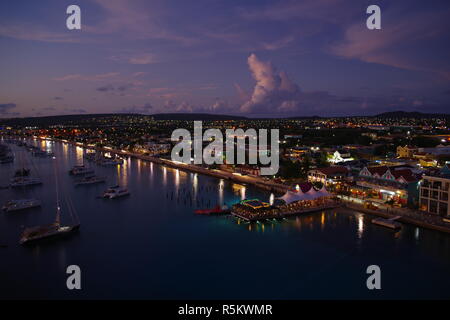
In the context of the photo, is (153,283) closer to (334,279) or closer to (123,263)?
(123,263)

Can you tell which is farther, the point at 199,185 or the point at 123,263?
the point at 199,185

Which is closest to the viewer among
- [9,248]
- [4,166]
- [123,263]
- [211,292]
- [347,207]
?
[211,292]

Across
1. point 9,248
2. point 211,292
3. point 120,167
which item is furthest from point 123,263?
point 120,167

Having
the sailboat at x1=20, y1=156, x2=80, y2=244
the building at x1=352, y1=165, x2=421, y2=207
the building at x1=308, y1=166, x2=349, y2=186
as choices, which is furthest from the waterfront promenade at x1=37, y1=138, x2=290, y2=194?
the sailboat at x1=20, y1=156, x2=80, y2=244

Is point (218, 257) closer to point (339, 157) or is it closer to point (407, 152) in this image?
point (339, 157)

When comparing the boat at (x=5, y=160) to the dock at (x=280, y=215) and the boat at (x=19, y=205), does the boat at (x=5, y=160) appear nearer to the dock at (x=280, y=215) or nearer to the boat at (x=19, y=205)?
the boat at (x=19, y=205)

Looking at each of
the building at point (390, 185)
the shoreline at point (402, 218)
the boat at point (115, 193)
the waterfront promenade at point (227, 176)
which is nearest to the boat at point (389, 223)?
the shoreline at point (402, 218)

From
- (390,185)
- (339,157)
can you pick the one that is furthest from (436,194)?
(339,157)
